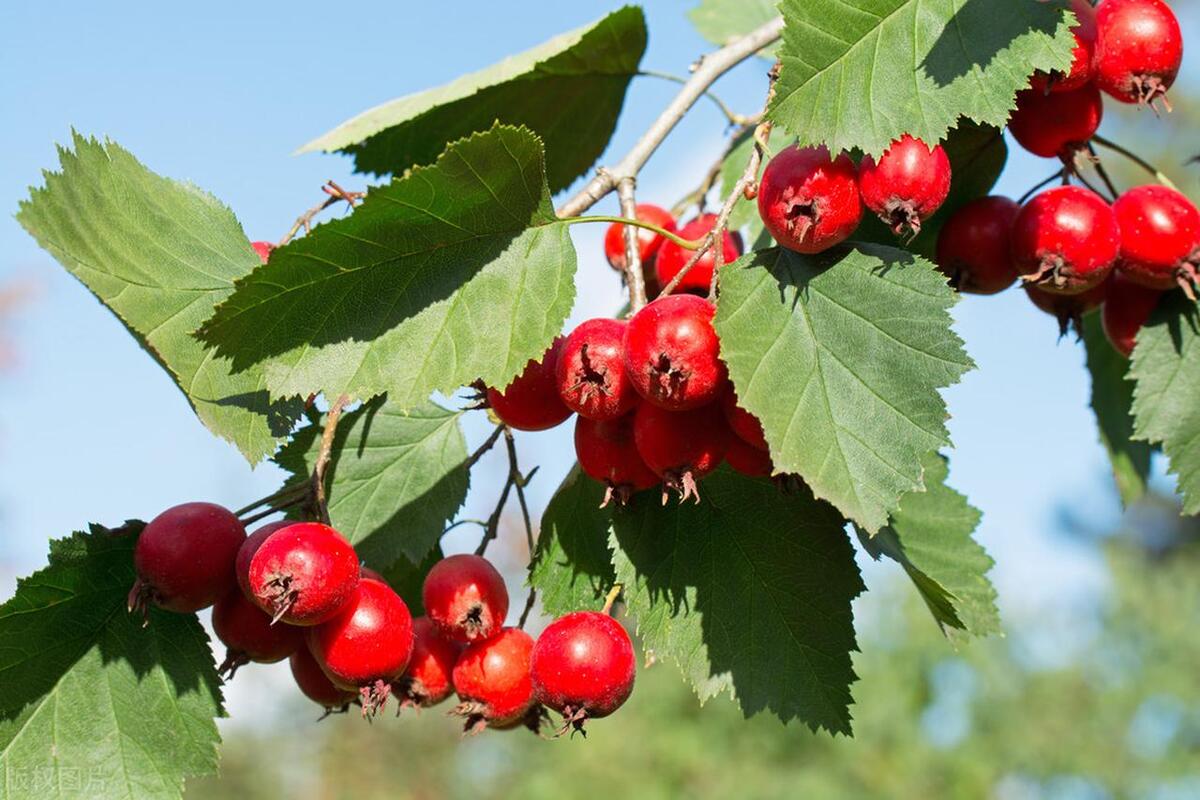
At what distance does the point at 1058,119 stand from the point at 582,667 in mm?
667

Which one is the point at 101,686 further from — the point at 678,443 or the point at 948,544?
the point at 948,544

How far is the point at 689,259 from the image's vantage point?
114cm

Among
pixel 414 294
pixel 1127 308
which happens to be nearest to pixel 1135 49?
pixel 1127 308

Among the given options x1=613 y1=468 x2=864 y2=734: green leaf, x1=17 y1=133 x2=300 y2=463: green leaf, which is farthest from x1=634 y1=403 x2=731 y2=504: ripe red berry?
x1=17 y1=133 x2=300 y2=463: green leaf

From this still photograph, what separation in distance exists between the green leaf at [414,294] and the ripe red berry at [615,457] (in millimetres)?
84

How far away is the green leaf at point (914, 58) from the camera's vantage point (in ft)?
2.97

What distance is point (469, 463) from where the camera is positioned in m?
1.25

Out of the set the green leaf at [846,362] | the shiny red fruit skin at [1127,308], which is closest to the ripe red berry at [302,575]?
the green leaf at [846,362]

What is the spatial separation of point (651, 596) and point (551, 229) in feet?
1.07

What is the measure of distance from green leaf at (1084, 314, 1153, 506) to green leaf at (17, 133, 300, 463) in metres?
1.02

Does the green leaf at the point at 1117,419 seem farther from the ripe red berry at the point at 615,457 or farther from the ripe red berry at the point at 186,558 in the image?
the ripe red berry at the point at 186,558

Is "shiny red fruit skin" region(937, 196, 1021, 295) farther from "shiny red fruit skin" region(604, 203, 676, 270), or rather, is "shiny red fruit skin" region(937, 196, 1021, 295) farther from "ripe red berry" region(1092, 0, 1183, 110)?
"shiny red fruit skin" region(604, 203, 676, 270)

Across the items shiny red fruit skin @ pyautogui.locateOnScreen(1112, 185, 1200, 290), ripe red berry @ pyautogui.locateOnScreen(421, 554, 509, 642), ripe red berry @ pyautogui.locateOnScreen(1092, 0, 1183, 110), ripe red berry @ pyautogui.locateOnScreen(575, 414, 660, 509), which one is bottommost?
ripe red berry @ pyautogui.locateOnScreen(421, 554, 509, 642)

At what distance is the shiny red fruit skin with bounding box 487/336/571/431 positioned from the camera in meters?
0.97
